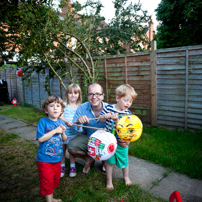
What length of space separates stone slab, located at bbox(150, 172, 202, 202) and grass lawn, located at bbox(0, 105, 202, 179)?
14cm

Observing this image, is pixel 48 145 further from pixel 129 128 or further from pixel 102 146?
pixel 129 128

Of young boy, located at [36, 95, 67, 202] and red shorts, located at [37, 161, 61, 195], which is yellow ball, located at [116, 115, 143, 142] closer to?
young boy, located at [36, 95, 67, 202]

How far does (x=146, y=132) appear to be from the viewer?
4.73 metres

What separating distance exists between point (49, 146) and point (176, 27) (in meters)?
10.5

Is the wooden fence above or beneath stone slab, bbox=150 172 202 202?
above

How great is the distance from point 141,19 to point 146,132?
5.39 meters

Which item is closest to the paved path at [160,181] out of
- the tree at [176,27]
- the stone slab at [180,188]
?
the stone slab at [180,188]

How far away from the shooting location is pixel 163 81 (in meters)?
4.79

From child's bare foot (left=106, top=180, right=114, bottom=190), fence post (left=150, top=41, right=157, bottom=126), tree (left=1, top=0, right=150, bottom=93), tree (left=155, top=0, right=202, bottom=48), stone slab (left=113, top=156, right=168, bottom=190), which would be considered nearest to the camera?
child's bare foot (left=106, top=180, right=114, bottom=190)

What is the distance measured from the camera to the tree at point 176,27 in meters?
8.92

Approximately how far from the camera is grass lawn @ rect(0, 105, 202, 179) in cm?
290

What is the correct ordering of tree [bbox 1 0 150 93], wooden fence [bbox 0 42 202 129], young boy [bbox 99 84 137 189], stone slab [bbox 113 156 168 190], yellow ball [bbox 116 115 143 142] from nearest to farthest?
yellow ball [bbox 116 115 143 142]
young boy [bbox 99 84 137 189]
stone slab [bbox 113 156 168 190]
tree [bbox 1 0 150 93]
wooden fence [bbox 0 42 202 129]

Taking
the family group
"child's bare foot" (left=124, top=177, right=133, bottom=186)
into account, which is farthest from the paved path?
the family group

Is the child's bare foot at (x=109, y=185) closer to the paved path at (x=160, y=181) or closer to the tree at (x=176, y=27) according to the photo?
the paved path at (x=160, y=181)
